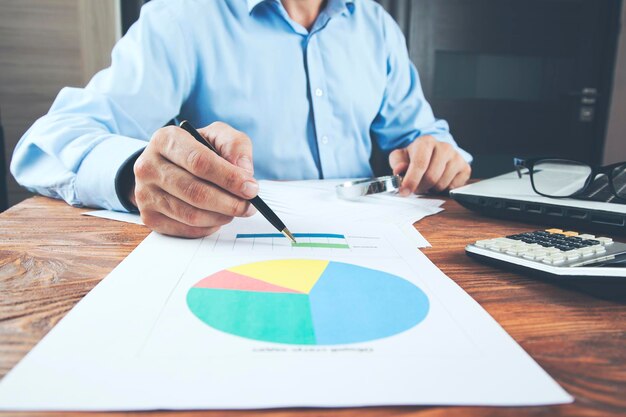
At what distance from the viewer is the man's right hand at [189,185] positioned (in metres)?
0.40

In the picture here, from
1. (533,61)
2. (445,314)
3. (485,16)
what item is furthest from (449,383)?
(533,61)

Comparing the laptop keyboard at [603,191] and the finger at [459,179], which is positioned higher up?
the laptop keyboard at [603,191]

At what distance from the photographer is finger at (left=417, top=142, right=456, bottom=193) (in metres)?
0.70

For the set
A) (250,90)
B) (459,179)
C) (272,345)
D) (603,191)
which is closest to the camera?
(272,345)

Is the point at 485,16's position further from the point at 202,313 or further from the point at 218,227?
the point at 202,313

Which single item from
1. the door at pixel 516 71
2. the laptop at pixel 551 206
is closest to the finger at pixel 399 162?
the laptop at pixel 551 206

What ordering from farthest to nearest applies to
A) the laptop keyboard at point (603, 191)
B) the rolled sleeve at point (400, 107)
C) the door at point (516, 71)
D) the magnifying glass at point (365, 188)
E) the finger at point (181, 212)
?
the door at point (516, 71)
the rolled sleeve at point (400, 107)
the magnifying glass at point (365, 188)
the laptop keyboard at point (603, 191)
the finger at point (181, 212)

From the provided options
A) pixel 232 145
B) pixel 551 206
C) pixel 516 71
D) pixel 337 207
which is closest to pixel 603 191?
pixel 551 206

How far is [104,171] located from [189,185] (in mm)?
187

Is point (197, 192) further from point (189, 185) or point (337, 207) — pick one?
point (337, 207)

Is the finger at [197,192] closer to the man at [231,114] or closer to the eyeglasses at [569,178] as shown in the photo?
the man at [231,114]

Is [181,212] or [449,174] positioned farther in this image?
[449,174]

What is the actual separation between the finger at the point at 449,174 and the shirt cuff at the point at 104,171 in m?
0.45

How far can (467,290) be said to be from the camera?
323 mm
